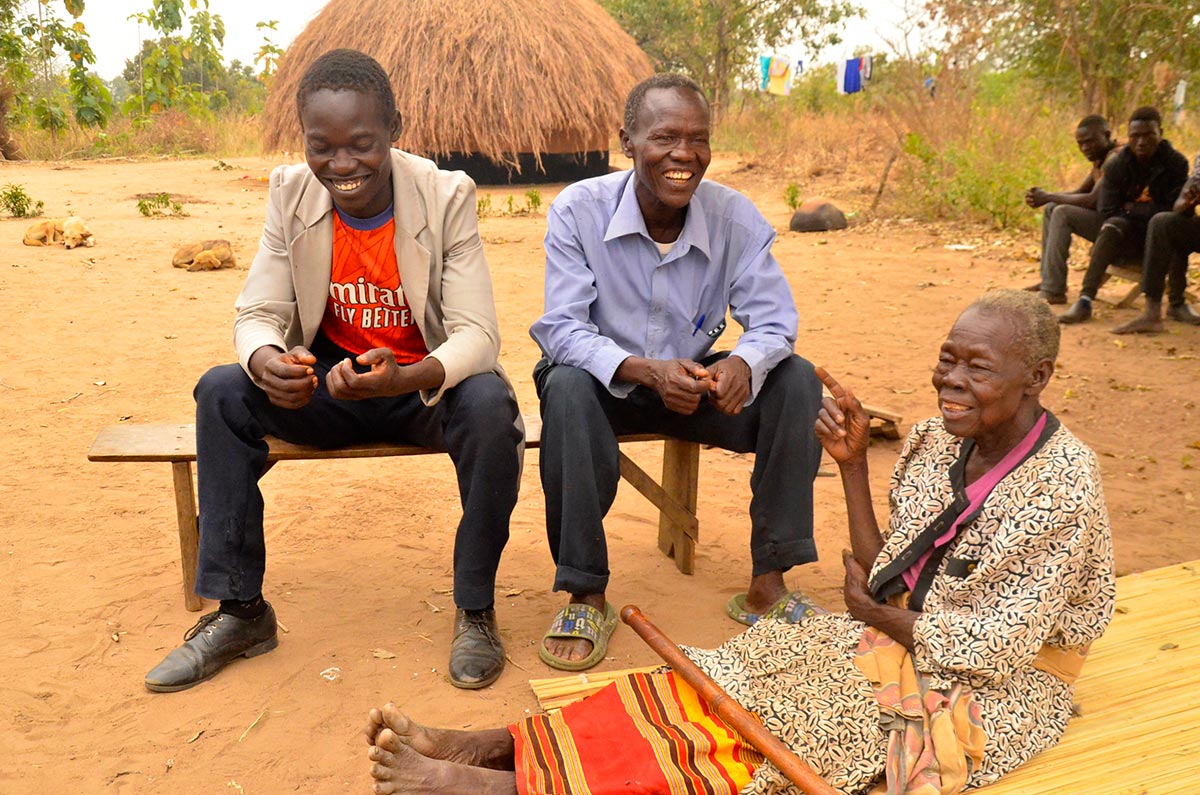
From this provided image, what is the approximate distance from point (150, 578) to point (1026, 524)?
2.72 m

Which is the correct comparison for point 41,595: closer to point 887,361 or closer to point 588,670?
point 588,670

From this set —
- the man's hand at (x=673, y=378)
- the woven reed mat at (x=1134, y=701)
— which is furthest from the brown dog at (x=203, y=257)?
the woven reed mat at (x=1134, y=701)

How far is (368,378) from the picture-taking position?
8.72 feet

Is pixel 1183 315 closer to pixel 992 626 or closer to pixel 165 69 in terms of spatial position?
pixel 992 626

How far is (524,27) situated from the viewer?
12156 millimetres

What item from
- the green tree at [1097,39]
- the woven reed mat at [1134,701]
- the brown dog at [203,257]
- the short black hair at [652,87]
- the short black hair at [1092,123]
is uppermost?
the green tree at [1097,39]

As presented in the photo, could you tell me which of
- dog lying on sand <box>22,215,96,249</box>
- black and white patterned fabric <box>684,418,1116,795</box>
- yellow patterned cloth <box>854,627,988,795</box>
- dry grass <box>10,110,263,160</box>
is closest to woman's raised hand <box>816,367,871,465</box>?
black and white patterned fabric <box>684,418,1116,795</box>

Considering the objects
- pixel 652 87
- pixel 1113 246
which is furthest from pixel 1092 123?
pixel 652 87

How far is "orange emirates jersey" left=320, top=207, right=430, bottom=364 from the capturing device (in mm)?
2982

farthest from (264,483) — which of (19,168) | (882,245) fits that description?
(19,168)

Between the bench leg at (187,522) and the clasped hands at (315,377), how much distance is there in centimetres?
55

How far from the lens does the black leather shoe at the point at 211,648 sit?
9.04 ft

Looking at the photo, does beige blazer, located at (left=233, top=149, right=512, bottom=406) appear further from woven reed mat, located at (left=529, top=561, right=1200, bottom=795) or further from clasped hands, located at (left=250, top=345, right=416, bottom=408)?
woven reed mat, located at (left=529, top=561, right=1200, bottom=795)

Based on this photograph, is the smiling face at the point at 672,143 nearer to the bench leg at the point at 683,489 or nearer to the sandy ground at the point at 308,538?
the bench leg at the point at 683,489
